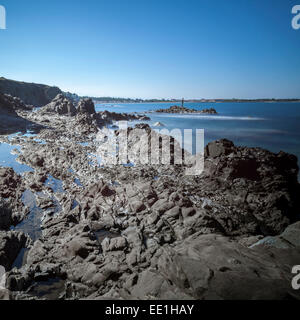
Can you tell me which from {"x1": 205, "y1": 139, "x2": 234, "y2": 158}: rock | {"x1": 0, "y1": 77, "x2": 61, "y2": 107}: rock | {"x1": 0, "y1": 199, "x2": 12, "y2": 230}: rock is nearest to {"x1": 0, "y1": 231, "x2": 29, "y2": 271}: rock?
{"x1": 0, "y1": 199, "x2": 12, "y2": 230}: rock

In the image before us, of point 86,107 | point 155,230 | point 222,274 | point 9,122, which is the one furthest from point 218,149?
point 9,122

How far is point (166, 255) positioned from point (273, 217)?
9.14 m

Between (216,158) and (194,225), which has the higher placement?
(216,158)

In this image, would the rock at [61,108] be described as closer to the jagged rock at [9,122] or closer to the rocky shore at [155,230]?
the jagged rock at [9,122]

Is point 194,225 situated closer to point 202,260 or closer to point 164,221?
point 164,221

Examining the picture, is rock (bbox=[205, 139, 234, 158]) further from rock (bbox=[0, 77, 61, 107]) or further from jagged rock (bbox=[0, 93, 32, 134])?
rock (bbox=[0, 77, 61, 107])

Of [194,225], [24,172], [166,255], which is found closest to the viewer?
[166,255]

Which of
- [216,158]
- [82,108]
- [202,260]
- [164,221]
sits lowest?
[164,221]

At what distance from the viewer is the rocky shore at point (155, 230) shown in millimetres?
6227

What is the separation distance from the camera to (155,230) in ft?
35.7

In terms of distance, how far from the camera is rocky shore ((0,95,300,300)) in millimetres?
6227
